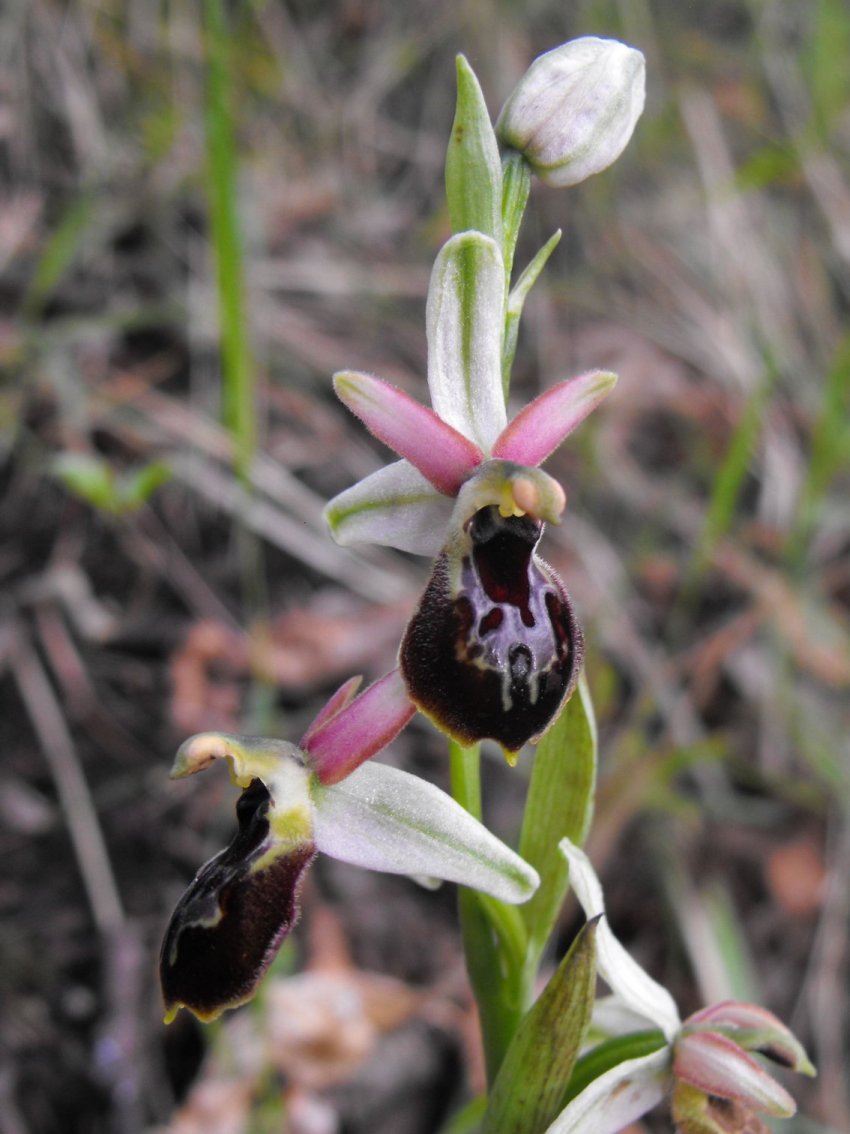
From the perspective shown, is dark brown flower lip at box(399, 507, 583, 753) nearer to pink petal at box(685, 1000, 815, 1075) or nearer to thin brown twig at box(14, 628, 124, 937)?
pink petal at box(685, 1000, 815, 1075)

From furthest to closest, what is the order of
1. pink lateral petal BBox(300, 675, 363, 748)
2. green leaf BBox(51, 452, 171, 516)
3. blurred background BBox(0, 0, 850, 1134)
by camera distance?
blurred background BBox(0, 0, 850, 1134)
green leaf BBox(51, 452, 171, 516)
pink lateral petal BBox(300, 675, 363, 748)

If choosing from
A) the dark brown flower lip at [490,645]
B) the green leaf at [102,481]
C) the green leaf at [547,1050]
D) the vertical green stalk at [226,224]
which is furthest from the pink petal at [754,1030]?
the green leaf at [102,481]

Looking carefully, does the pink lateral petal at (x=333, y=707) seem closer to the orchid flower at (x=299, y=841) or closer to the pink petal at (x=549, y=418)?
the orchid flower at (x=299, y=841)

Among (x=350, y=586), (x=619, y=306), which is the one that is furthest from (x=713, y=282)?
(x=350, y=586)

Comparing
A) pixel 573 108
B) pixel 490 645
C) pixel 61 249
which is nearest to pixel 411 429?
pixel 490 645

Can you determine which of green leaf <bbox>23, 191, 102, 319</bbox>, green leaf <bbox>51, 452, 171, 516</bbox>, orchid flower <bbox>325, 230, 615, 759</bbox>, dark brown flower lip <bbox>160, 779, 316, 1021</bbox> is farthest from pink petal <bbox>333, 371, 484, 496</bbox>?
green leaf <bbox>23, 191, 102, 319</bbox>

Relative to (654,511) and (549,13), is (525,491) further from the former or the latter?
(549,13)
